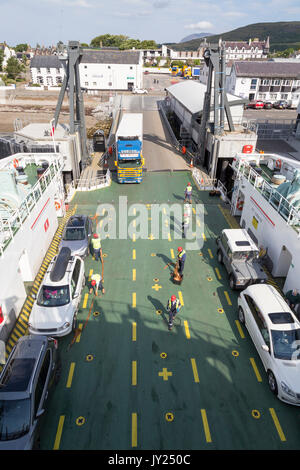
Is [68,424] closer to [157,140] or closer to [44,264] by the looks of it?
[44,264]

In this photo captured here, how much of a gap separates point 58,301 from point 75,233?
17.5 feet

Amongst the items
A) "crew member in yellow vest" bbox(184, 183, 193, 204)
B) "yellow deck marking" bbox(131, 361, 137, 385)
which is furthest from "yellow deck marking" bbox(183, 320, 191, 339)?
"crew member in yellow vest" bbox(184, 183, 193, 204)

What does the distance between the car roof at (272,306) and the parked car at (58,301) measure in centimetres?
743

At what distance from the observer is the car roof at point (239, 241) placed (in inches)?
554

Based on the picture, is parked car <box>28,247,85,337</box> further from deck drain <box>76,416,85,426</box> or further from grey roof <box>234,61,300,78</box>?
grey roof <box>234,61,300,78</box>

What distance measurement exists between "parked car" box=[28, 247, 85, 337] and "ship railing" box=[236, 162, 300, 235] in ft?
34.3

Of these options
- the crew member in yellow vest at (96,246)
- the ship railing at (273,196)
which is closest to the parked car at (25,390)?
the crew member in yellow vest at (96,246)

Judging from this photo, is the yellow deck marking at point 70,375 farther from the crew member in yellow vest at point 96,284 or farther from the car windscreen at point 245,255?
the car windscreen at point 245,255

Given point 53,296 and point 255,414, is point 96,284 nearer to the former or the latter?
point 53,296

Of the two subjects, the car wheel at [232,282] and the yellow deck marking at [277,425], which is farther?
the car wheel at [232,282]

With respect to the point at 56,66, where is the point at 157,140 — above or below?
below
